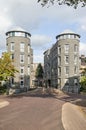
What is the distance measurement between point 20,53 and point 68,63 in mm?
14391

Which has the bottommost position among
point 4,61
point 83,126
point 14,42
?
point 83,126

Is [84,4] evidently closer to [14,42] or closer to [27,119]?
[27,119]

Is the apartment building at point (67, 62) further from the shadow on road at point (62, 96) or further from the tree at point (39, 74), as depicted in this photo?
the tree at point (39, 74)

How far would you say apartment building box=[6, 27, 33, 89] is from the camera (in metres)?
79.7

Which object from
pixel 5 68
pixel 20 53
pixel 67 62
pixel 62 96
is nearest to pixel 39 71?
pixel 67 62

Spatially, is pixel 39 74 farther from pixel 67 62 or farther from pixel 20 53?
pixel 20 53

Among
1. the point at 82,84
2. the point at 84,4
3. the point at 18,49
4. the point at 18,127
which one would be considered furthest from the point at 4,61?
the point at 18,127

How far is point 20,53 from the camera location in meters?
80.1

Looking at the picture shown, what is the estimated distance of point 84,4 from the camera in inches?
1008

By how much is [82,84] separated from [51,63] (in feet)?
70.5

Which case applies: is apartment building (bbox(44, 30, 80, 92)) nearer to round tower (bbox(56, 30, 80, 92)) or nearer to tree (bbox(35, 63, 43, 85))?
round tower (bbox(56, 30, 80, 92))

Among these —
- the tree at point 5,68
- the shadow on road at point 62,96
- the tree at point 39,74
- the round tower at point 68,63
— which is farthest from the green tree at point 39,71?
the tree at point 5,68

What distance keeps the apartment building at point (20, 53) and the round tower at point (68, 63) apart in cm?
1019

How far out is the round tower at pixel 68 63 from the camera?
85025mm
